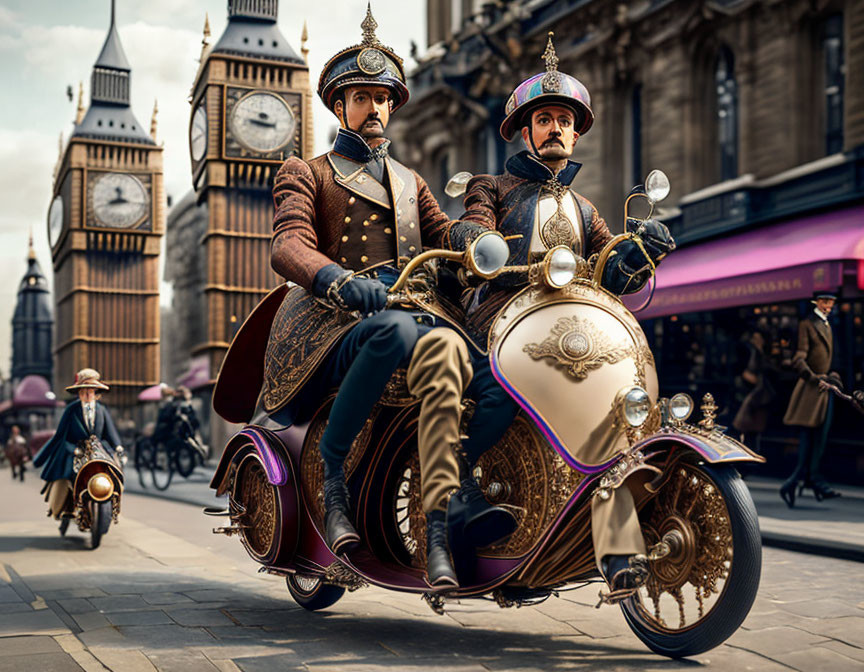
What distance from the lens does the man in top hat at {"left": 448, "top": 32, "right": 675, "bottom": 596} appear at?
184 inches

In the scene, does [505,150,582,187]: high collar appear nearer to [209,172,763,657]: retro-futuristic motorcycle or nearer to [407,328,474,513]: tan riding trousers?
[209,172,763,657]: retro-futuristic motorcycle

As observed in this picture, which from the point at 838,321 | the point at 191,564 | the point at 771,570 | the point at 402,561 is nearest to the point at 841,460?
the point at 838,321

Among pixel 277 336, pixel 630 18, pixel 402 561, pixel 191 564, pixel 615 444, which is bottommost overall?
pixel 191 564

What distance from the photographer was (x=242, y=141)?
36.8 meters

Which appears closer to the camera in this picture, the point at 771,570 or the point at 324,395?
the point at 324,395

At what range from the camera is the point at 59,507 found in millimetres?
9781

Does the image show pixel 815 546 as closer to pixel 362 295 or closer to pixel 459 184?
pixel 459 184

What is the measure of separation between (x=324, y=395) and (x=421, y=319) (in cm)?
76

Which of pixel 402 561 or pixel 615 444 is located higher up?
pixel 615 444

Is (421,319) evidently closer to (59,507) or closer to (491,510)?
(491,510)

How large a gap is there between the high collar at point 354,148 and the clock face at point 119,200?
52.0 metres

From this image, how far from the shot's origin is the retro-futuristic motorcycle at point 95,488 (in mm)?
9273

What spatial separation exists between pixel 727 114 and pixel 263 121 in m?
20.7

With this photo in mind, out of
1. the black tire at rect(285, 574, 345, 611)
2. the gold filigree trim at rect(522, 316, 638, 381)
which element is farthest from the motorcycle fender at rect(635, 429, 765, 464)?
the black tire at rect(285, 574, 345, 611)
